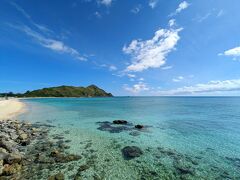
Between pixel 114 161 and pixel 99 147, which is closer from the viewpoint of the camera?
pixel 114 161

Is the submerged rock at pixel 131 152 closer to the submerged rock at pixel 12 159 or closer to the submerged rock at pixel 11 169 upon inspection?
the submerged rock at pixel 11 169

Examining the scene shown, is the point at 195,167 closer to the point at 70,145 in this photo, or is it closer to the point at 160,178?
the point at 160,178

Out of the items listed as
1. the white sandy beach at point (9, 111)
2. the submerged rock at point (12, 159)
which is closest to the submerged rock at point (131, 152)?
the submerged rock at point (12, 159)

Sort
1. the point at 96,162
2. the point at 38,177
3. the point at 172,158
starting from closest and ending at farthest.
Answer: the point at 38,177
the point at 96,162
the point at 172,158

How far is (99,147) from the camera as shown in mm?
13453

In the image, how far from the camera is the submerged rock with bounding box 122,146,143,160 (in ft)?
37.9

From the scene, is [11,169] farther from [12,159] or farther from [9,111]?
[9,111]

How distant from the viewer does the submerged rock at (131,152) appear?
11.6 meters

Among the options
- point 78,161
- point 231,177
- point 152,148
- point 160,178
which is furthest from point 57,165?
point 231,177

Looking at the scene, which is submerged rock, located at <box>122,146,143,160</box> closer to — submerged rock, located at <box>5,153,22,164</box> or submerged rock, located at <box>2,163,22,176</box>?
submerged rock, located at <box>2,163,22,176</box>

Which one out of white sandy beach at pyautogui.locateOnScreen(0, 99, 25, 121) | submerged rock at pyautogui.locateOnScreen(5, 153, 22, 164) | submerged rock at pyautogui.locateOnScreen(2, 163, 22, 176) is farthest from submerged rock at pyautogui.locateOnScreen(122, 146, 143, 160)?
white sandy beach at pyautogui.locateOnScreen(0, 99, 25, 121)

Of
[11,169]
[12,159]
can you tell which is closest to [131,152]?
[11,169]

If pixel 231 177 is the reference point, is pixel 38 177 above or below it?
above

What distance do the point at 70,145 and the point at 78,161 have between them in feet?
11.6
